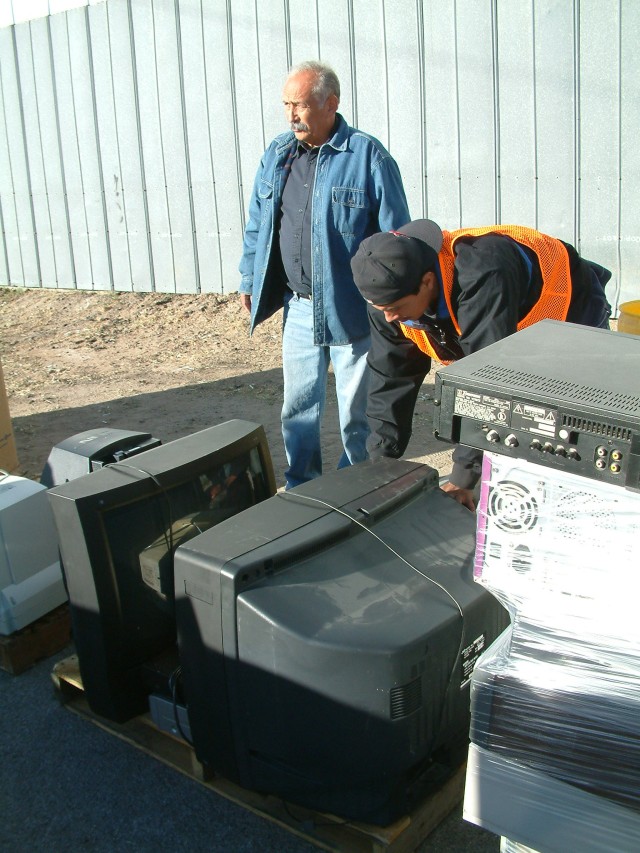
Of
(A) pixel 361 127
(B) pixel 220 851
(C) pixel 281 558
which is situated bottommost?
(B) pixel 220 851

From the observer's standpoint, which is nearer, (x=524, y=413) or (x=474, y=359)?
(x=524, y=413)

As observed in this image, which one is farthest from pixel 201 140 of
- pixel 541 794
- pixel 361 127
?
pixel 541 794

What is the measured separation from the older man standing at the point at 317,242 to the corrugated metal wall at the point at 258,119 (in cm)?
276

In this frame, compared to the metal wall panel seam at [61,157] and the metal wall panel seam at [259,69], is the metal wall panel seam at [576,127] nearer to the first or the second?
the metal wall panel seam at [259,69]

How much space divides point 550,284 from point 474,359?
0.85 meters

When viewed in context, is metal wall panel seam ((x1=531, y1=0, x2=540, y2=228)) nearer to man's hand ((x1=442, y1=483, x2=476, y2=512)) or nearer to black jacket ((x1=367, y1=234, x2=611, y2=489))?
black jacket ((x1=367, y1=234, x2=611, y2=489))

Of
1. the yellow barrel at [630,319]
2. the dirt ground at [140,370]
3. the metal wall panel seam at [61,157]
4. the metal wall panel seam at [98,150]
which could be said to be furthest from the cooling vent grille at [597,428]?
the metal wall panel seam at [61,157]

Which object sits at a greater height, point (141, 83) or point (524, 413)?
point (141, 83)

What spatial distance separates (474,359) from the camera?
1575mm

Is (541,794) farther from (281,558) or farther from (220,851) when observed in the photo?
(220,851)

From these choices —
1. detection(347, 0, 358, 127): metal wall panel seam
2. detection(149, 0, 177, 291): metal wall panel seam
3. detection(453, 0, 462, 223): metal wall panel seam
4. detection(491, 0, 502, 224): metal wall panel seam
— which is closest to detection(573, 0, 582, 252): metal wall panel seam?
detection(491, 0, 502, 224): metal wall panel seam

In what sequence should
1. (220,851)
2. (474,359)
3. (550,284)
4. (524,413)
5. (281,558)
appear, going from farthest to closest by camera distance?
(550,284) < (220,851) < (281,558) < (474,359) < (524,413)

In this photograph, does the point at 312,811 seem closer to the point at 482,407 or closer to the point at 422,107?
the point at 482,407

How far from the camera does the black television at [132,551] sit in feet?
6.75
